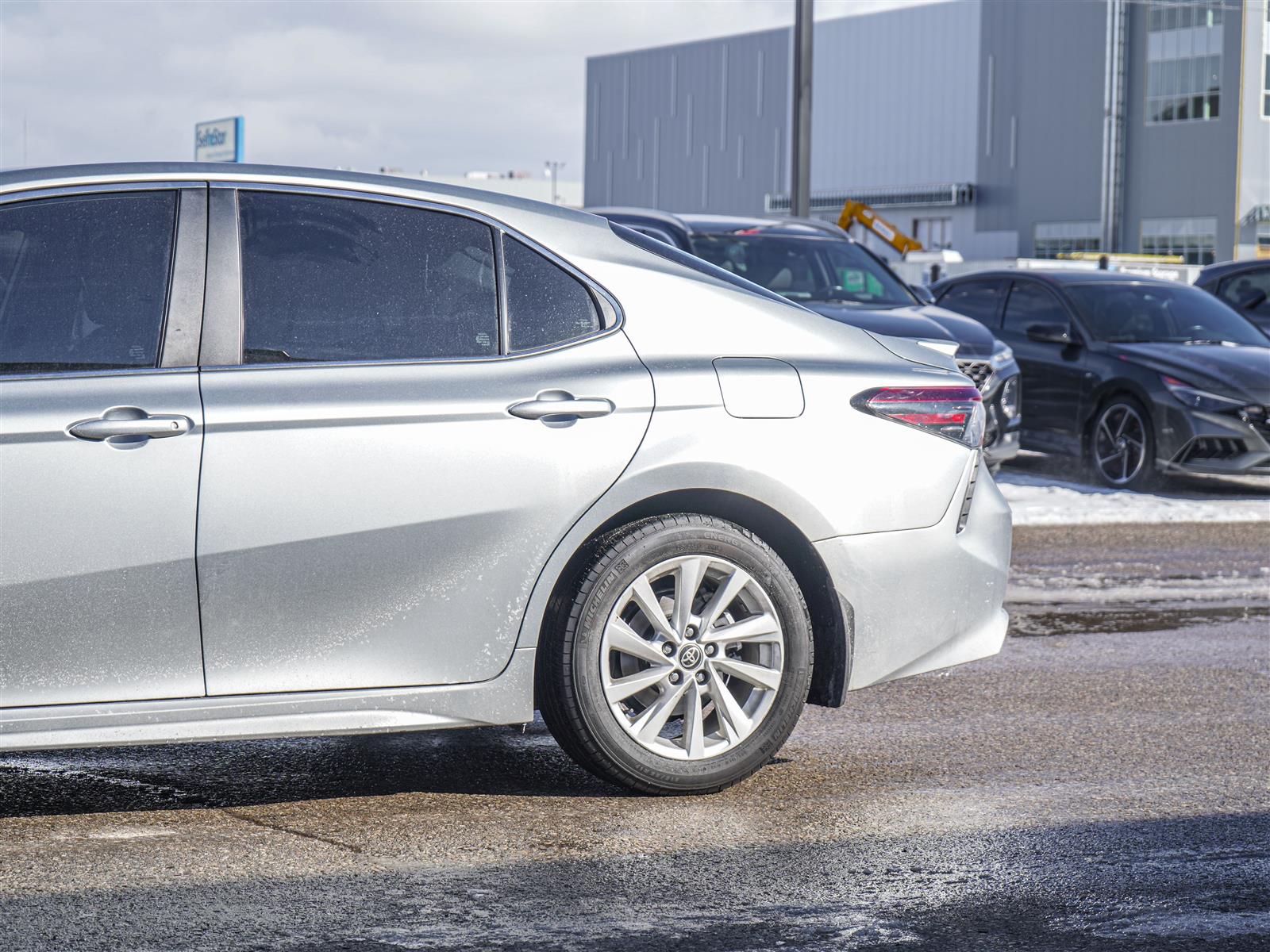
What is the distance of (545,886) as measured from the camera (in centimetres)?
387

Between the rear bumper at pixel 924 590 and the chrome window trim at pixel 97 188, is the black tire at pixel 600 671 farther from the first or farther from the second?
the chrome window trim at pixel 97 188

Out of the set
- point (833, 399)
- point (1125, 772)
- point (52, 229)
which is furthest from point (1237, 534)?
point (52, 229)

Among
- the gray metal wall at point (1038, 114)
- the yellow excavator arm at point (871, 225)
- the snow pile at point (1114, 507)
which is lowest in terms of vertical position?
the snow pile at point (1114, 507)

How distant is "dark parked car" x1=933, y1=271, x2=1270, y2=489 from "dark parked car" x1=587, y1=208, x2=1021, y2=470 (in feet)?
4.65

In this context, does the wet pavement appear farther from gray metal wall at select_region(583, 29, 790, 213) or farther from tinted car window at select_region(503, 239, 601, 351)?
gray metal wall at select_region(583, 29, 790, 213)

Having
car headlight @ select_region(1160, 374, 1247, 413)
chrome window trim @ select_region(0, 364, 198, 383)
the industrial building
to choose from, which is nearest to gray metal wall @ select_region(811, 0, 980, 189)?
the industrial building

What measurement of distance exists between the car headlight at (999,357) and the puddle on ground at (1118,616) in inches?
150

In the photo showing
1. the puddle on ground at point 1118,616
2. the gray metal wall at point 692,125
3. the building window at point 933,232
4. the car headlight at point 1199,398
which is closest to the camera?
the puddle on ground at point 1118,616

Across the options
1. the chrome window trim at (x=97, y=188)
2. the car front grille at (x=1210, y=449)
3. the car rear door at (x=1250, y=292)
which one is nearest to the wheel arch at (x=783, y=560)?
the chrome window trim at (x=97, y=188)

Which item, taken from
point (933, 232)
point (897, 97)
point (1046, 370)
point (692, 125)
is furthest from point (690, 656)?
point (692, 125)

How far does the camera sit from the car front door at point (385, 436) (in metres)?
4.16

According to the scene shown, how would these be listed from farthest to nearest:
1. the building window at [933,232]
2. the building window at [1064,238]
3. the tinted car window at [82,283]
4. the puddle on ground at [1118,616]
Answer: the building window at [933,232] < the building window at [1064,238] < the puddle on ground at [1118,616] < the tinted car window at [82,283]

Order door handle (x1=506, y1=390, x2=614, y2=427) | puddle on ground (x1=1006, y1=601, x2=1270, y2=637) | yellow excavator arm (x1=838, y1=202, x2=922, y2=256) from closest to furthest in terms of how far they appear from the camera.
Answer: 1. door handle (x1=506, y1=390, x2=614, y2=427)
2. puddle on ground (x1=1006, y1=601, x2=1270, y2=637)
3. yellow excavator arm (x1=838, y1=202, x2=922, y2=256)

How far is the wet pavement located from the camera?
359 cm
